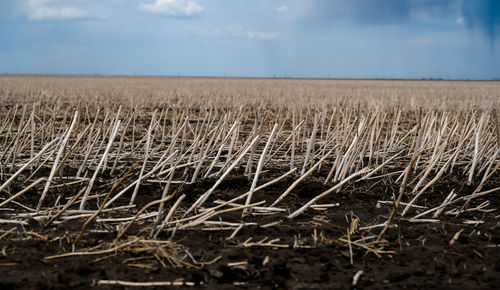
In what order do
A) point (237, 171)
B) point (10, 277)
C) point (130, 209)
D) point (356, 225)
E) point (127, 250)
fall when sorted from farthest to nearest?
point (237, 171) → point (130, 209) → point (356, 225) → point (127, 250) → point (10, 277)

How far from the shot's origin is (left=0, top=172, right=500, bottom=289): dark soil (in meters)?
1.91

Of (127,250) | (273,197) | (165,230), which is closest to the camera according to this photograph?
(127,250)

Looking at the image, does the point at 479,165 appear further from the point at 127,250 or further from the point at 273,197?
the point at 127,250

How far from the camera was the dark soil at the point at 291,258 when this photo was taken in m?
1.91

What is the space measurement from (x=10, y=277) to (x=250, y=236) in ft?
3.52

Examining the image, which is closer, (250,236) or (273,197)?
(250,236)

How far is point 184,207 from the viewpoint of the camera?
9.62 feet

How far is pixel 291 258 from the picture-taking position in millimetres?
2133

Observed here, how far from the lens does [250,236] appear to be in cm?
240

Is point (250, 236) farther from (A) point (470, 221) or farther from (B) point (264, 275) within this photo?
(A) point (470, 221)

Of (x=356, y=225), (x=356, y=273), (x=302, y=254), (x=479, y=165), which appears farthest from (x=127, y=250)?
(x=479, y=165)

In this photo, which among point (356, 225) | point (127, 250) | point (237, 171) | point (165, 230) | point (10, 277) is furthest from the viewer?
point (237, 171)

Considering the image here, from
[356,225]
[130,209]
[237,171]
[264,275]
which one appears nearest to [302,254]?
[264,275]

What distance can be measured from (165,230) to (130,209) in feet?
1.96
